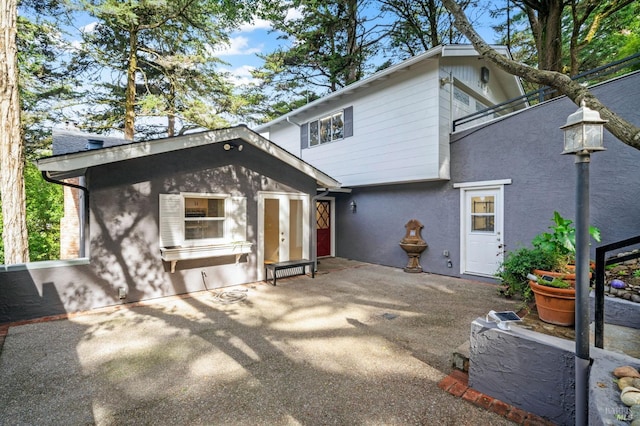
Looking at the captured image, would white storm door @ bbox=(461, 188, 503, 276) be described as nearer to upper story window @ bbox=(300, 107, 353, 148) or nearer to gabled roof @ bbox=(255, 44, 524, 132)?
gabled roof @ bbox=(255, 44, 524, 132)

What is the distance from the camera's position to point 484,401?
2.43 metres

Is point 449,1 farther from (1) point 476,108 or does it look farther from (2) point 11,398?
(2) point 11,398

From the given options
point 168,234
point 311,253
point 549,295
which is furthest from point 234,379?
point 311,253

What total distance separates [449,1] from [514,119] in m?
2.81

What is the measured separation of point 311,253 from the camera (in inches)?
295

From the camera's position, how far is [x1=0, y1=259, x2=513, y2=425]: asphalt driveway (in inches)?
92.7

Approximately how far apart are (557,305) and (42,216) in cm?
1345

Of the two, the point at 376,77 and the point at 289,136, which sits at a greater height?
the point at 376,77

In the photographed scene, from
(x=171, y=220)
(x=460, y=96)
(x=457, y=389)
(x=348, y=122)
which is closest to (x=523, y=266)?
(x=457, y=389)

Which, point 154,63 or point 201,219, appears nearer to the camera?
point 201,219

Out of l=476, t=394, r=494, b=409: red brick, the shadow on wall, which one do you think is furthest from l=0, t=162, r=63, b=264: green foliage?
l=476, t=394, r=494, b=409: red brick

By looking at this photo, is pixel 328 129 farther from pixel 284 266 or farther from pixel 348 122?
pixel 284 266

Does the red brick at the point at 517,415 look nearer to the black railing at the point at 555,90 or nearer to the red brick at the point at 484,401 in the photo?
the red brick at the point at 484,401

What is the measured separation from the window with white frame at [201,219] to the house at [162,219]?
0.06 feet
